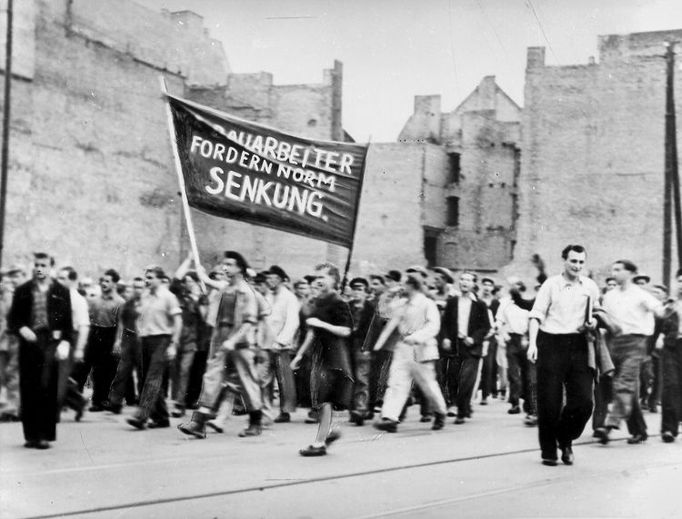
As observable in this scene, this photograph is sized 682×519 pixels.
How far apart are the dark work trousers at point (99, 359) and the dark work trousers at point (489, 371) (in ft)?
19.6

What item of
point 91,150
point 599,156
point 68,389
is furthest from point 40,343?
point 599,156

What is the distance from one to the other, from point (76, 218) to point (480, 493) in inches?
1259

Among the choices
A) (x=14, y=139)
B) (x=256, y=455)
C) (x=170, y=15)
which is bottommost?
(x=256, y=455)

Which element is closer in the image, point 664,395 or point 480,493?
point 480,493

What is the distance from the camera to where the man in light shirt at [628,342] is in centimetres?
1098

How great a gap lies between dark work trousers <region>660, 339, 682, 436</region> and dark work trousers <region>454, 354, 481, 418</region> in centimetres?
254

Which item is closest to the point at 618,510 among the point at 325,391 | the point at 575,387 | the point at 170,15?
the point at 575,387

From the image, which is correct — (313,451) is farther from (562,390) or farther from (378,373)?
(378,373)

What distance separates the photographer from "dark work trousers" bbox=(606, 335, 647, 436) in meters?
10.9

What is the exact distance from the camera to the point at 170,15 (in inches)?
1738

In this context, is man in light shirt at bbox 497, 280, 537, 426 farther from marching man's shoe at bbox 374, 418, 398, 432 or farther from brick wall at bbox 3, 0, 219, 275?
brick wall at bbox 3, 0, 219, 275

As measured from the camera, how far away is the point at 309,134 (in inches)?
1807

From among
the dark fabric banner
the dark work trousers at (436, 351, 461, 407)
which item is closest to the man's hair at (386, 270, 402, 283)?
the dark work trousers at (436, 351, 461, 407)

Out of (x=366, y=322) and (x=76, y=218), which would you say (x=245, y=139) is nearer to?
(x=366, y=322)
